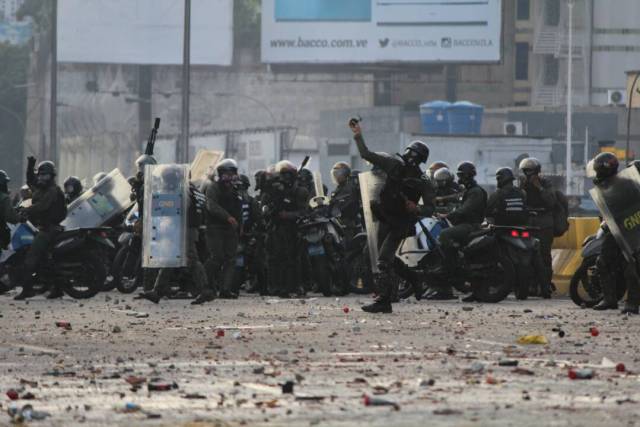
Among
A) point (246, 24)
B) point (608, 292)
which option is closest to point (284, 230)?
point (608, 292)

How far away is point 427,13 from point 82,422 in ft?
246

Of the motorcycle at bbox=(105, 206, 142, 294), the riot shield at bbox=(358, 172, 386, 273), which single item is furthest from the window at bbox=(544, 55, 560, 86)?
the riot shield at bbox=(358, 172, 386, 273)

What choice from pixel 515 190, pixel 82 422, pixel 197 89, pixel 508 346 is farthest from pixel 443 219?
pixel 197 89

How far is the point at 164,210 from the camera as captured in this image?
19828 millimetres

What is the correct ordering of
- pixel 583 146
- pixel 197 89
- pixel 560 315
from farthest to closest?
1. pixel 197 89
2. pixel 583 146
3. pixel 560 315

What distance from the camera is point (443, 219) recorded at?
67.5ft

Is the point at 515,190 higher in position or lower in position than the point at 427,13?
lower

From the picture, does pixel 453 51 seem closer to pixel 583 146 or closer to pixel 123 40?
pixel 583 146

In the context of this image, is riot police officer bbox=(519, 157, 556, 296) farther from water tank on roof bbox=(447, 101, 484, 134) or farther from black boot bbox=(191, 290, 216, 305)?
water tank on roof bbox=(447, 101, 484, 134)

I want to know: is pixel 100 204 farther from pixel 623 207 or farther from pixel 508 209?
pixel 623 207

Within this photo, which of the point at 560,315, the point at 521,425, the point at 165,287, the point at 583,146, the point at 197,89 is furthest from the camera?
the point at 197,89

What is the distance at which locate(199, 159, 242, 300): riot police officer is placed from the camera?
65.9ft

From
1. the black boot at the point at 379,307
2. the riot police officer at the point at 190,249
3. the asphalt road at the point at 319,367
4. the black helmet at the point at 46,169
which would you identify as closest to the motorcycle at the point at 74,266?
the black helmet at the point at 46,169

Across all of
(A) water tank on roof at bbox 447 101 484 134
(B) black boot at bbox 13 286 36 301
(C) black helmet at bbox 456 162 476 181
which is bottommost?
(B) black boot at bbox 13 286 36 301
